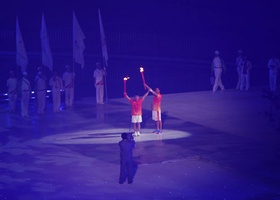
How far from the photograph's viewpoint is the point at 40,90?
86.6 feet

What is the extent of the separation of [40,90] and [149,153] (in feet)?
31.2

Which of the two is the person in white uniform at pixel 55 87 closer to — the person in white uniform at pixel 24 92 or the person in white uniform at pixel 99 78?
the person in white uniform at pixel 24 92

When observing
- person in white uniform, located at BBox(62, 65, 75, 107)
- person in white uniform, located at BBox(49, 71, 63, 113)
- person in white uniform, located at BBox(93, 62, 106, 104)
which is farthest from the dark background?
person in white uniform, located at BBox(49, 71, 63, 113)

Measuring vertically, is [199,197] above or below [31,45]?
below

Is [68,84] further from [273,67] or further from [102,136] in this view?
[273,67]

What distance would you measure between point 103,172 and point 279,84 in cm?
2097

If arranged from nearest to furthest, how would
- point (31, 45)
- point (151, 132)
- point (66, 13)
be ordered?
point (151, 132) → point (31, 45) → point (66, 13)

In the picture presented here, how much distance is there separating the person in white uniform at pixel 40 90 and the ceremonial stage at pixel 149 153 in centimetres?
71

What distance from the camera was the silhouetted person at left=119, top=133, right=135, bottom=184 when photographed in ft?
48.1

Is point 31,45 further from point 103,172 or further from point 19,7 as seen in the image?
point 103,172

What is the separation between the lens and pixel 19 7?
1689 inches

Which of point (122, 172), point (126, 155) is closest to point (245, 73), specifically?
point (122, 172)

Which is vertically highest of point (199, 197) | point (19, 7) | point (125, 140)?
point (19, 7)

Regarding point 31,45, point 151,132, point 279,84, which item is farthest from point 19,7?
point 151,132
